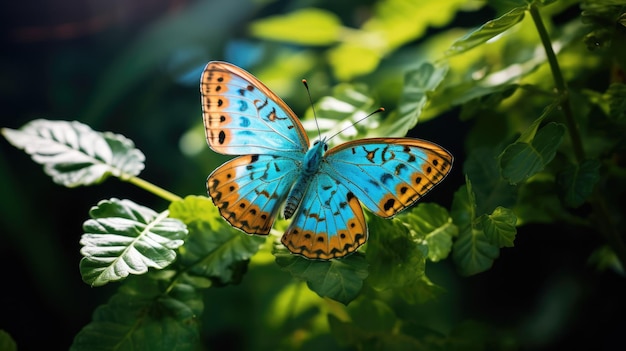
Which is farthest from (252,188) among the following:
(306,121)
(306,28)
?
(306,28)

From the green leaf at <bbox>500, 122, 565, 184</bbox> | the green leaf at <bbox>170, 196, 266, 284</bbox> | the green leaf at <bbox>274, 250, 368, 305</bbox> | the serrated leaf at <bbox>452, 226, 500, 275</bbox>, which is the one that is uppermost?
the green leaf at <bbox>500, 122, 565, 184</bbox>

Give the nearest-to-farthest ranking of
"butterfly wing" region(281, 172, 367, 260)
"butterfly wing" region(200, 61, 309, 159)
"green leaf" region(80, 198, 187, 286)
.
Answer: "green leaf" region(80, 198, 187, 286)
"butterfly wing" region(281, 172, 367, 260)
"butterfly wing" region(200, 61, 309, 159)

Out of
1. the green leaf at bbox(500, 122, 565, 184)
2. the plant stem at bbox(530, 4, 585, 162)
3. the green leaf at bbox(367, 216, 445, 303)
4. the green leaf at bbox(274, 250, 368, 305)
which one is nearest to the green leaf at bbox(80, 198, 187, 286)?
the green leaf at bbox(274, 250, 368, 305)

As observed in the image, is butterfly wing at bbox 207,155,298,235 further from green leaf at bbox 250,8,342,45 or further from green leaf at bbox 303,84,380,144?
green leaf at bbox 250,8,342,45

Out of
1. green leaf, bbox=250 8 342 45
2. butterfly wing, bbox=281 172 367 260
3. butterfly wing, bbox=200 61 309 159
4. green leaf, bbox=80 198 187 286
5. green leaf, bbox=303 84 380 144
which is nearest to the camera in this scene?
green leaf, bbox=80 198 187 286

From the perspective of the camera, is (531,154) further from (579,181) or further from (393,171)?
(393,171)

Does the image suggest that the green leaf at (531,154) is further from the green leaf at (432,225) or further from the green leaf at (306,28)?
the green leaf at (306,28)

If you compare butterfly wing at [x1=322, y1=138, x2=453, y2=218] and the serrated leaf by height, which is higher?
butterfly wing at [x1=322, y1=138, x2=453, y2=218]
